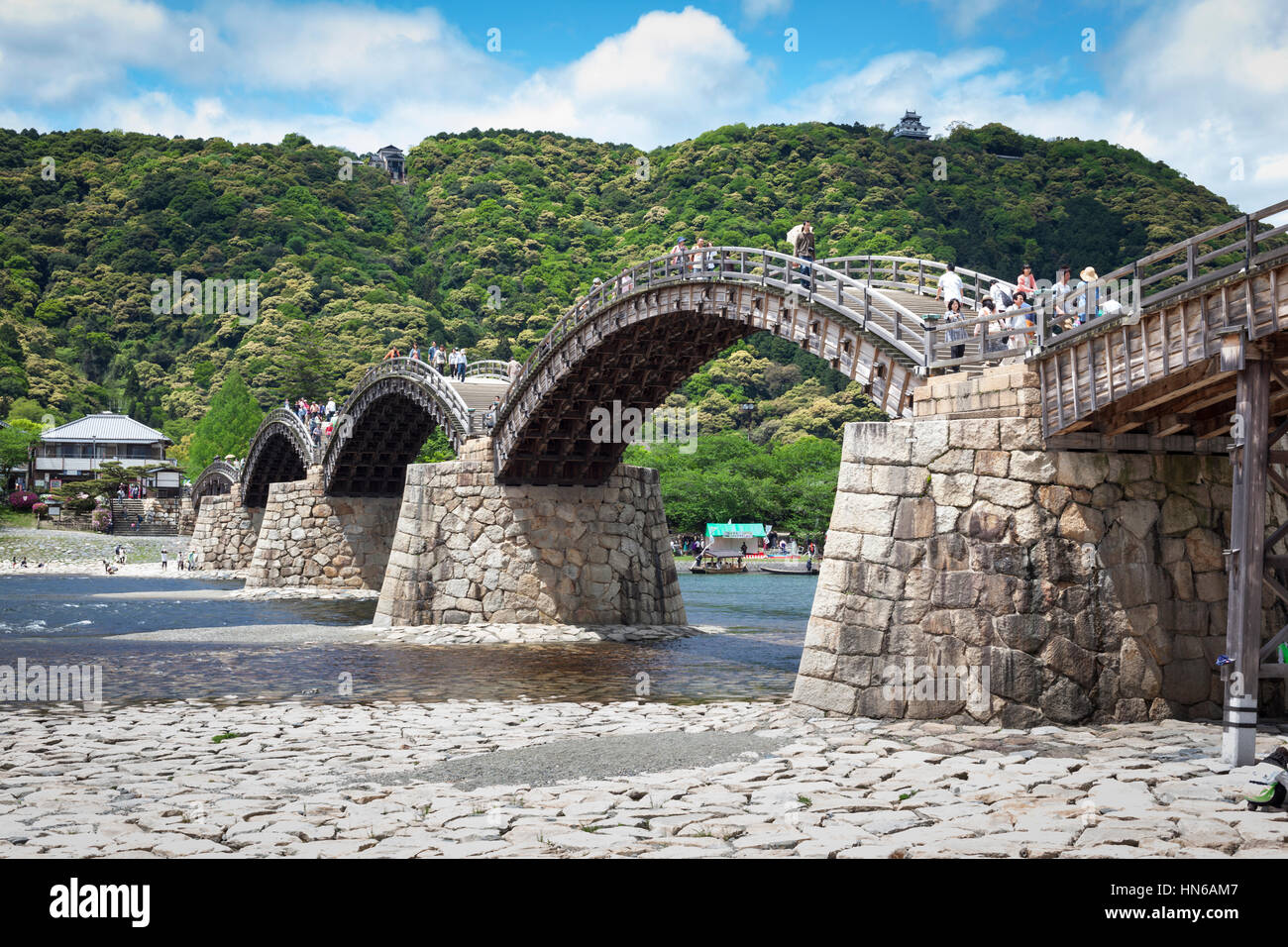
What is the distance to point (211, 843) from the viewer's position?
26.6 feet

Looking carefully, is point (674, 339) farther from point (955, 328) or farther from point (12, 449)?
point (12, 449)

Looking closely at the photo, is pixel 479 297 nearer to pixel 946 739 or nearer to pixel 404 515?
pixel 404 515

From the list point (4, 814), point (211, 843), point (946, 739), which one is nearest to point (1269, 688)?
point (946, 739)

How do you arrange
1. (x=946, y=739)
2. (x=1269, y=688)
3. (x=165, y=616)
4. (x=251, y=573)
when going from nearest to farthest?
Result: (x=946, y=739) < (x=1269, y=688) < (x=165, y=616) < (x=251, y=573)

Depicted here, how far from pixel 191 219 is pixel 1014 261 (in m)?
75.3

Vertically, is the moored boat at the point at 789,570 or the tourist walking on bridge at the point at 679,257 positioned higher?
the tourist walking on bridge at the point at 679,257

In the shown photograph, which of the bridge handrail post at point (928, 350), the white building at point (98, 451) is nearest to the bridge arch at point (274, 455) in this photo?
the white building at point (98, 451)

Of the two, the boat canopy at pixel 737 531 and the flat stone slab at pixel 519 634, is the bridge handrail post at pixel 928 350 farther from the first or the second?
the boat canopy at pixel 737 531

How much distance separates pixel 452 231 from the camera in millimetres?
107000

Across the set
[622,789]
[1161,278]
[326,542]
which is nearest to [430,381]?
[326,542]

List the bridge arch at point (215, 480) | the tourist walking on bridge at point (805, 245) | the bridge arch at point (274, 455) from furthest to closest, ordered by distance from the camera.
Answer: the bridge arch at point (215, 480), the bridge arch at point (274, 455), the tourist walking on bridge at point (805, 245)

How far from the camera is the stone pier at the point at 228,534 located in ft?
201

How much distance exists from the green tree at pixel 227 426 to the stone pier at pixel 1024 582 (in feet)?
258

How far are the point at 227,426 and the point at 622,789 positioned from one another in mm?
83458
